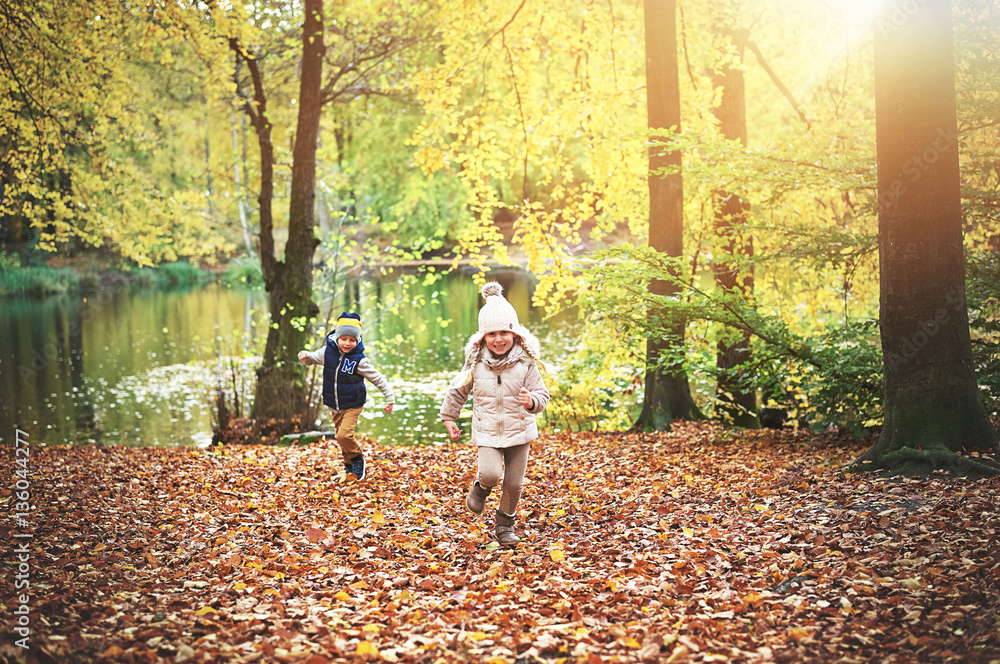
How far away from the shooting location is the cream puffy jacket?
16.5 ft

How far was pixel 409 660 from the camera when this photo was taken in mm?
3316

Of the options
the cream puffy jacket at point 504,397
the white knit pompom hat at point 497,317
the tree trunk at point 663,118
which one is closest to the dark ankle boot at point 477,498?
the cream puffy jacket at point 504,397

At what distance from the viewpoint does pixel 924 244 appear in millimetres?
5477

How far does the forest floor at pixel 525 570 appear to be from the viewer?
334 cm

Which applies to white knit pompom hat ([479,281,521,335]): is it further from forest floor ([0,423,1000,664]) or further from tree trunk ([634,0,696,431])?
tree trunk ([634,0,696,431])

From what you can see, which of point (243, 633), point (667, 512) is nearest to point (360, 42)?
point (667, 512)

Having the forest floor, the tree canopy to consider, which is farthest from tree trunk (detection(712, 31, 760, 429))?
the forest floor

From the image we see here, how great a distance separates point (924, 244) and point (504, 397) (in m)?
3.22

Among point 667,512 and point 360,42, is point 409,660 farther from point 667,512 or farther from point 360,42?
point 360,42

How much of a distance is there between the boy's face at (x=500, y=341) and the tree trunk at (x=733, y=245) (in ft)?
15.3

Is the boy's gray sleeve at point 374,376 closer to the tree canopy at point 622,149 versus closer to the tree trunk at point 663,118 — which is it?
the tree canopy at point 622,149

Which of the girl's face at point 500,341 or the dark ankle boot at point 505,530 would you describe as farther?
the dark ankle boot at point 505,530

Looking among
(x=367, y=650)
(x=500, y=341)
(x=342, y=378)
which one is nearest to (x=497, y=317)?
(x=500, y=341)

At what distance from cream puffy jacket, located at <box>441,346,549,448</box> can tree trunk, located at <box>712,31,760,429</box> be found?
4.64 meters
